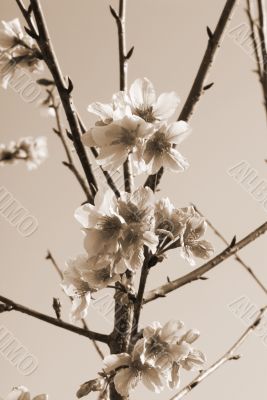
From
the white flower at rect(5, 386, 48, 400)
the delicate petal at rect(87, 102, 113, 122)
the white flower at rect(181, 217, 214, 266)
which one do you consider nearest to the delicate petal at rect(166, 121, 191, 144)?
the delicate petal at rect(87, 102, 113, 122)

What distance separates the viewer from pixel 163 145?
68.1 inches

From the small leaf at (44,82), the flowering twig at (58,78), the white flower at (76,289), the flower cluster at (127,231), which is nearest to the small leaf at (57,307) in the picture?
the white flower at (76,289)

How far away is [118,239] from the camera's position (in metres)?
1.59

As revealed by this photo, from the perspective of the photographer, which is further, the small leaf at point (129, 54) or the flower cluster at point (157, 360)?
the small leaf at point (129, 54)

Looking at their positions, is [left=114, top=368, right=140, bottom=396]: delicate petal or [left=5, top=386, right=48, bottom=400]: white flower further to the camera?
[left=5, top=386, right=48, bottom=400]: white flower

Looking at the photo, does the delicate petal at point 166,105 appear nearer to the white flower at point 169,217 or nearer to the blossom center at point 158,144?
the blossom center at point 158,144

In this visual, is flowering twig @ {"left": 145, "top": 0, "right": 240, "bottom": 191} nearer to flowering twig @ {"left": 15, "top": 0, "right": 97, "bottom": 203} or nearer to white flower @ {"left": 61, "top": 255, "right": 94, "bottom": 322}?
flowering twig @ {"left": 15, "top": 0, "right": 97, "bottom": 203}

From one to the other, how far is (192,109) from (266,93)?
37 cm

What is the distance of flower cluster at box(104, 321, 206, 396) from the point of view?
169 cm

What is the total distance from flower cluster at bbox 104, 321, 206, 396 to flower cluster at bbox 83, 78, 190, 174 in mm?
698

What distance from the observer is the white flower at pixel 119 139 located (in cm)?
161

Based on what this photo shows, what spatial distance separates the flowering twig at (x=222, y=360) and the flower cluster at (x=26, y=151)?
457cm

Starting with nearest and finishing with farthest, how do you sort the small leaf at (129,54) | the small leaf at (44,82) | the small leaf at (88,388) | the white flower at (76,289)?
1. the small leaf at (88,388)
2. the white flower at (76,289)
3. the small leaf at (129,54)
4. the small leaf at (44,82)

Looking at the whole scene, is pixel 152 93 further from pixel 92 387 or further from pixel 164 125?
pixel 92 387
